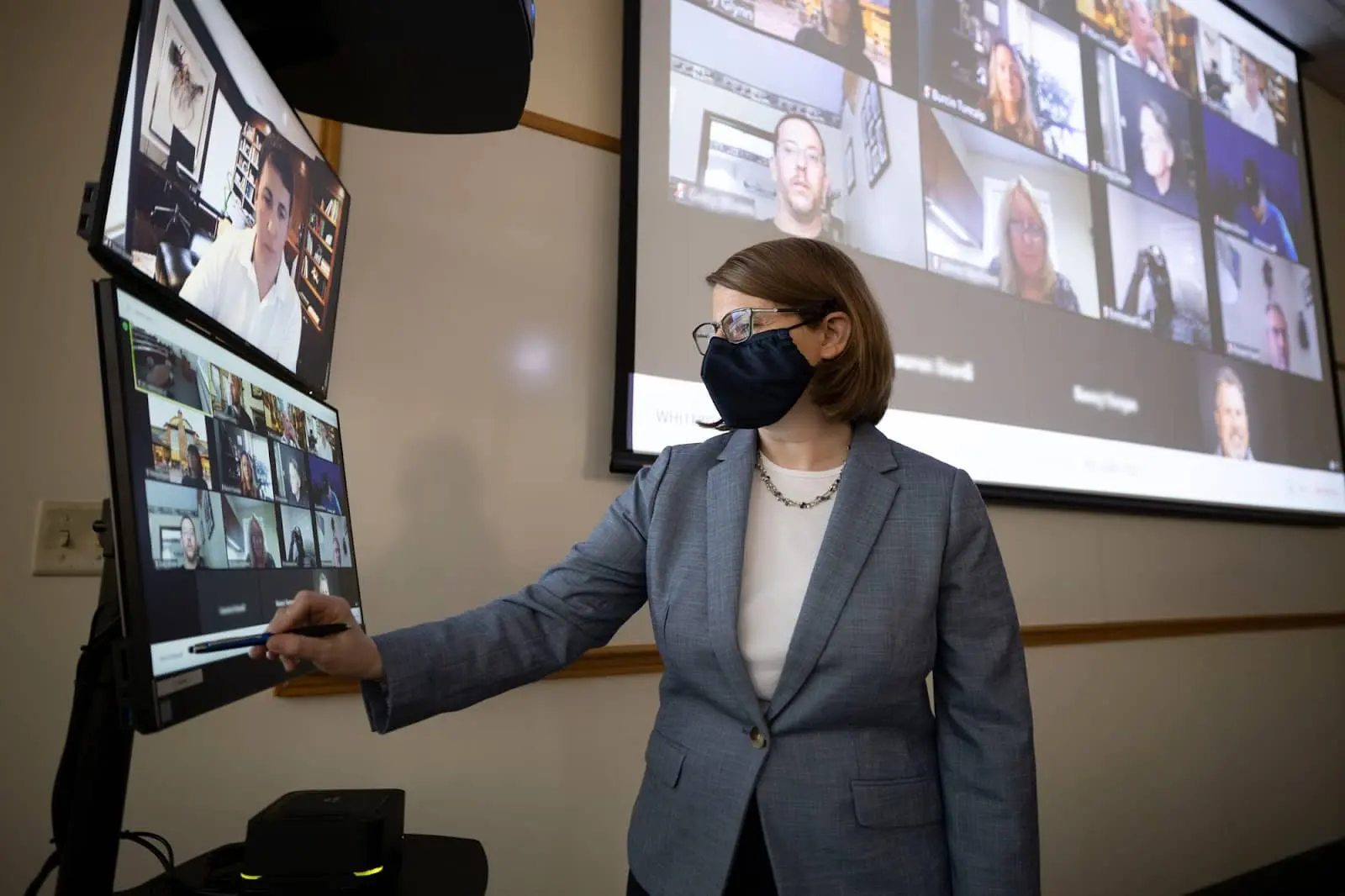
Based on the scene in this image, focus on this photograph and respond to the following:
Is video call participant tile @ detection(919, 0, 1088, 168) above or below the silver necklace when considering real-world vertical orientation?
above

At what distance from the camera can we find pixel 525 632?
106cm

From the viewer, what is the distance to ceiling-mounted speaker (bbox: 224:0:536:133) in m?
0.93

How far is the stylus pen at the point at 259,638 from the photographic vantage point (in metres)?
0.65

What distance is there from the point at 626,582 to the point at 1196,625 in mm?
2389

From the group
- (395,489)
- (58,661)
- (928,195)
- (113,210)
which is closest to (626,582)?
(395,489)

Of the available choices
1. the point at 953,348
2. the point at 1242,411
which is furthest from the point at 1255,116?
the point at 953,348

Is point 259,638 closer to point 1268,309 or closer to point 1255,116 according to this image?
point 1268,309

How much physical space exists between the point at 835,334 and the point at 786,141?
111 centimetres

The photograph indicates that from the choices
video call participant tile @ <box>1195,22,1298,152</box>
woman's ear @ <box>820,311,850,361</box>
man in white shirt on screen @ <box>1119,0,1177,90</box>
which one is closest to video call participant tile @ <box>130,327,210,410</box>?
woman's ear @ <box>820,311,850,361</box>

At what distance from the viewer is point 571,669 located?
5.27 ft

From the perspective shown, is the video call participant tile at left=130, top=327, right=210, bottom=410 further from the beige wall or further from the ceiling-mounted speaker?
the beige wall

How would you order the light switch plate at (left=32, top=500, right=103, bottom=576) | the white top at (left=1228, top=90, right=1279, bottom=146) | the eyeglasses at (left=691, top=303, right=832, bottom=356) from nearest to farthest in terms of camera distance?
the eyeglasses at (left=691, top=303, right=832, bottom=356)
the light switch plate at (left=32, top=500, right=103, bottom=576)
the white top at (left=1228, top=90, right=1279, bottom=146)

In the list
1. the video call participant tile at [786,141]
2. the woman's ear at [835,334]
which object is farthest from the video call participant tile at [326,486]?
the video call participant tile at [786,141]

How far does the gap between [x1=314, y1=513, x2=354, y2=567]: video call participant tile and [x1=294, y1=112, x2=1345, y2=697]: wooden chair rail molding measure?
0.40m
